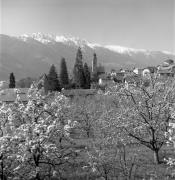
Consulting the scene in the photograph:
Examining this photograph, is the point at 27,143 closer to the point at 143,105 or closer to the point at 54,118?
the point at 54,118

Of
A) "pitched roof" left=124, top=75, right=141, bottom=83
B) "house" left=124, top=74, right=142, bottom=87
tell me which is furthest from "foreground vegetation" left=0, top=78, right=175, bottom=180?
"pitched roof" left=124, top=75, right=141, bottom=83

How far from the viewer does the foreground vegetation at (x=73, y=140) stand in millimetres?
12055

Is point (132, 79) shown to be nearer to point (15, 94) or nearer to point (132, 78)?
point (132, 78)

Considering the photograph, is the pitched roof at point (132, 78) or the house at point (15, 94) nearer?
the house at point (15, 94)

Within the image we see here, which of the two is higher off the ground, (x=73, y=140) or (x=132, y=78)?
(x=132, y=78)

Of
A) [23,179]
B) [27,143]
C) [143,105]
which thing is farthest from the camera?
[143,105]

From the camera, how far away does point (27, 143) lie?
1152 cm

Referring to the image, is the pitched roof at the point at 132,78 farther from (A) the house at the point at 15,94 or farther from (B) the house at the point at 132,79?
(A) the house at the point at 15,94

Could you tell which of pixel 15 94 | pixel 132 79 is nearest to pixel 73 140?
pixel 132 79

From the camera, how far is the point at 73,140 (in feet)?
51.0

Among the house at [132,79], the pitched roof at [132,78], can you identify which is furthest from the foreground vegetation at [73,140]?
the pitched roof at [132,78]

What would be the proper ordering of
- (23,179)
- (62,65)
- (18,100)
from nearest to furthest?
(23,179) < (18,100) < (62,65)

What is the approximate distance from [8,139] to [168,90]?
8921mm

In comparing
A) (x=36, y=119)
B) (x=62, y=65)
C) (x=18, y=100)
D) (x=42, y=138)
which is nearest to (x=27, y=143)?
(x=42, y=138)
